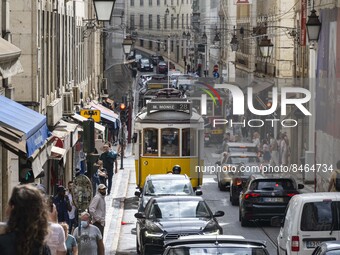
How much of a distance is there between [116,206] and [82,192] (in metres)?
15.0

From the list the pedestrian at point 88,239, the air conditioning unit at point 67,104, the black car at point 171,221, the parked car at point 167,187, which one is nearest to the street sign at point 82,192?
the black car at point 171,221

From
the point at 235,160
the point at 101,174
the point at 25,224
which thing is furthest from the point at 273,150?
the point at 25,224

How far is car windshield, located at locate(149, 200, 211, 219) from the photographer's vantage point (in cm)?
2341

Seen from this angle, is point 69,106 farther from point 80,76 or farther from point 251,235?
point 80,76

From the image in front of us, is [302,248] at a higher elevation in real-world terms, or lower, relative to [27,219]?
Result: lower

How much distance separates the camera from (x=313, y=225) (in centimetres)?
1900

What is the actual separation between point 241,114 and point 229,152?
8.39ft

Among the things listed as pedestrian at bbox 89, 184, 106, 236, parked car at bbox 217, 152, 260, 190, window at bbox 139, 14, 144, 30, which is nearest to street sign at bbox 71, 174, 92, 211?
pedestrian at bbox 89, 184, 106, 236

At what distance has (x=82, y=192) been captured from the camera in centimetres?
2091

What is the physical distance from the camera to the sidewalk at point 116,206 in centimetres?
2706

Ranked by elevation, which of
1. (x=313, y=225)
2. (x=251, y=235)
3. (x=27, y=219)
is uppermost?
(x=27, y=219)

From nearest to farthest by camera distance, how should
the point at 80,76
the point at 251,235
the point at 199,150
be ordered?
1. the point at 251,235
2. the point at 199,150
3. the point at 80,76

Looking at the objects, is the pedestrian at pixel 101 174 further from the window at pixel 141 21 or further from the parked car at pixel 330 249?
the window at pixel 141 21

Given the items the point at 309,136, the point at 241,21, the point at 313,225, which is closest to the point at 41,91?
the point at 313,225
